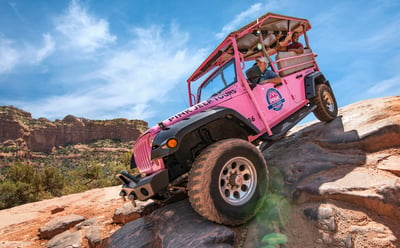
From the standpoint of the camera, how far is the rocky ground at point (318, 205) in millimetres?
2494

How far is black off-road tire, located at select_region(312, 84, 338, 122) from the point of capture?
16.9 ft

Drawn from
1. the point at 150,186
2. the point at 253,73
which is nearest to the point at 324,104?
the point at 253,73

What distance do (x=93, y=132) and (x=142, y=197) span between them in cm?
9359

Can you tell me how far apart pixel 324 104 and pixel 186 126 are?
3.91m

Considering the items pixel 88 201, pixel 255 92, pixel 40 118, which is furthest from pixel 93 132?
pixel 255 92

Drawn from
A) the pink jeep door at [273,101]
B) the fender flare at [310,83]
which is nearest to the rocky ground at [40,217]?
the pink jeep door at [273,101]

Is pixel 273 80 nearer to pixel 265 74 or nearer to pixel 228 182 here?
pixel 265 74

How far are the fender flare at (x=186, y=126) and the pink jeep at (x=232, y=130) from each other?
11mm

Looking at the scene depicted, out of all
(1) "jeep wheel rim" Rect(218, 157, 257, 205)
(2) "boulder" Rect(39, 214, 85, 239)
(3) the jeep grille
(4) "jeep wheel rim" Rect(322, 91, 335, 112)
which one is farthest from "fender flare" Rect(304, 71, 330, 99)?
(2) "boulder" Rect(39, 214, 85, 239)

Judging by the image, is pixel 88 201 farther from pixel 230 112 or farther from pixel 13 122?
pixel 13 122

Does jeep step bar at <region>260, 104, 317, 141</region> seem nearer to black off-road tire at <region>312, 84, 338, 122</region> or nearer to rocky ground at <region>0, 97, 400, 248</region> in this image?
black off-road tire at <region>312, 84, 338, 122</region>

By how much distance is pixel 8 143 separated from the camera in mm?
73125

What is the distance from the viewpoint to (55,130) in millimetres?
82812

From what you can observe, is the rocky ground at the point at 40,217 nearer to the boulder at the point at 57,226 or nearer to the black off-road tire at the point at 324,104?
the boulder at the point at 57,226
